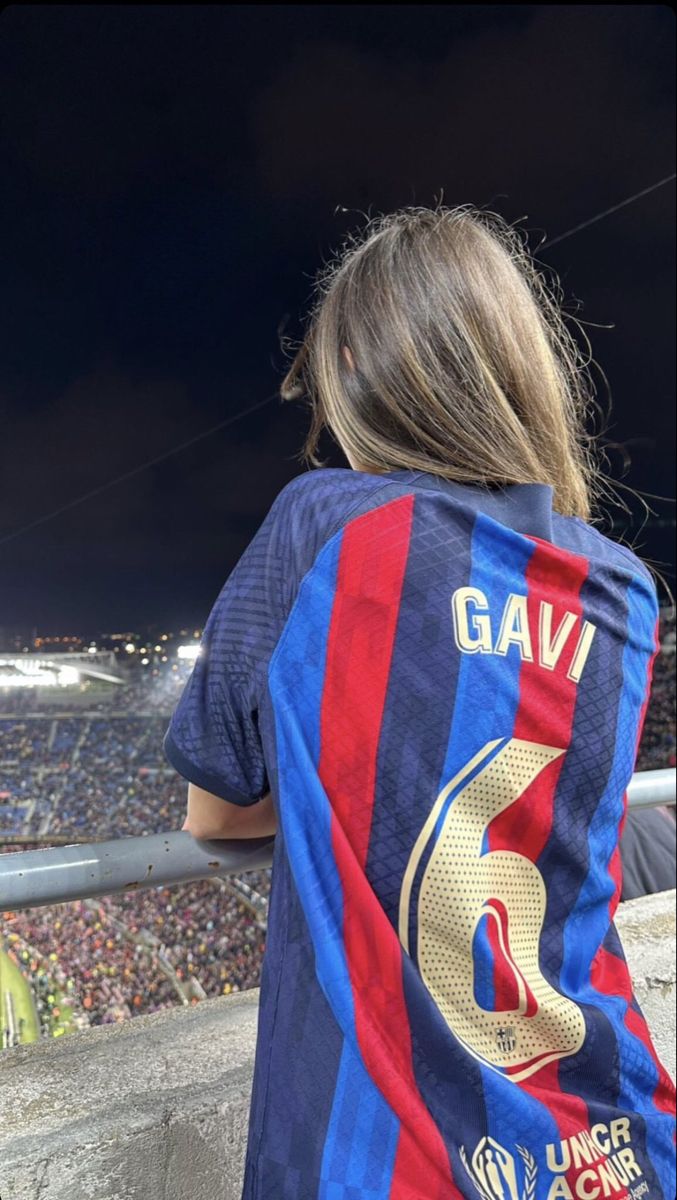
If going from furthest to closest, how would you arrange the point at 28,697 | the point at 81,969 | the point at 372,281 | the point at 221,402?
the point at 221,402, the point at 81,969, the point at 28,697, the point at 372,281

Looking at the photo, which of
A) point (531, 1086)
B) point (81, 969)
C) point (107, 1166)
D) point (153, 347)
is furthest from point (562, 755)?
point (153, 347)

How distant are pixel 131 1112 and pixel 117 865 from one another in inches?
8.8

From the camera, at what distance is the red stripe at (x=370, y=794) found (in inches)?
16.8

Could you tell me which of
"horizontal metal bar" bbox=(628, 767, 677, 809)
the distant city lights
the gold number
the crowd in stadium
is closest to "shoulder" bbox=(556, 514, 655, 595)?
the gold number

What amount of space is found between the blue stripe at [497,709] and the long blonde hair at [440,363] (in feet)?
0.22

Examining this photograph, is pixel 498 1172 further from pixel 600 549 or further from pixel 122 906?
pixel 122 906

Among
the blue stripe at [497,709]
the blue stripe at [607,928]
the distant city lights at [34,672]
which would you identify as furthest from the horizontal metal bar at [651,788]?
the distant city lights at [34,672]

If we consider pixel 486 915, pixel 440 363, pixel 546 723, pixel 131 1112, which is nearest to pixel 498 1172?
pixel 486 915

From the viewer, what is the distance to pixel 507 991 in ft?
1.57

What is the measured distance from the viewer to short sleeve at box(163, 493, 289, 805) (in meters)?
0.51

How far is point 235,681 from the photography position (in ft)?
1.69

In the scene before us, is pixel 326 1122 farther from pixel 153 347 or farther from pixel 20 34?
pixel 153 347

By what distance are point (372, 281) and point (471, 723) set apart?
36cm

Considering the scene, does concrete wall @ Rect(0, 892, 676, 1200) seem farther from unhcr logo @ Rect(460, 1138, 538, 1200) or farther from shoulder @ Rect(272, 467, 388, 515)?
shoulder @ Rect(272, 467, 388, 515)
